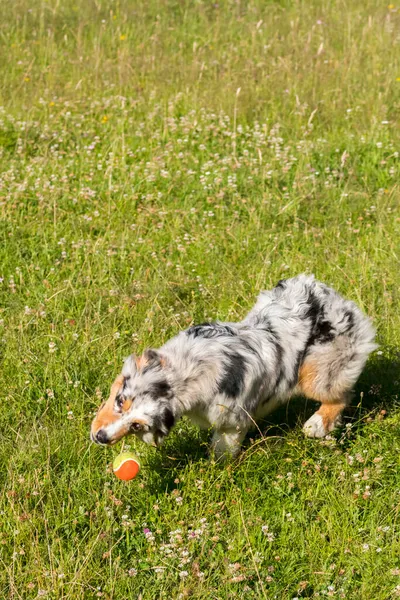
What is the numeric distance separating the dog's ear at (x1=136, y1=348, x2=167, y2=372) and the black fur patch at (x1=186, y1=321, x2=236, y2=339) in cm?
32

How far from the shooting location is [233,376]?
15.0ft

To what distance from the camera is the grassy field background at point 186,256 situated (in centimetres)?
428

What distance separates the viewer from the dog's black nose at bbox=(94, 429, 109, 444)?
430 cm

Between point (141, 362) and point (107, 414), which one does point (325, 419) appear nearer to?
point (141, 362)

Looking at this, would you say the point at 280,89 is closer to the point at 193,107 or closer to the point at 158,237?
the point at 193,107

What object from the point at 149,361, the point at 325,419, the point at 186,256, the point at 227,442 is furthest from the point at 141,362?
the point at 186,256

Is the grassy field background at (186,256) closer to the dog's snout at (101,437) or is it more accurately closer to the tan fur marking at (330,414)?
the tan fur marking at (330,414)

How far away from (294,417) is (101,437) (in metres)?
1.52

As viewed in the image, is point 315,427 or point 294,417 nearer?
point 315,427

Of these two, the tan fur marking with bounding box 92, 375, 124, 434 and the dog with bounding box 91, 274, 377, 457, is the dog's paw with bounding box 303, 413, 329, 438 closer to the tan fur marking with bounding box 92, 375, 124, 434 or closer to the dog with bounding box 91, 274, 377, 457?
the dog with bounding box 91, 274, 377, 457

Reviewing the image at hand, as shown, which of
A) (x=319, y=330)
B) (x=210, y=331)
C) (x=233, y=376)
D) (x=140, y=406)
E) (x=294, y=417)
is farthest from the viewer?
(x=294, y=417)

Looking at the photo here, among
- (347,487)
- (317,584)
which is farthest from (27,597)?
(347,487)

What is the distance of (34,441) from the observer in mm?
4836

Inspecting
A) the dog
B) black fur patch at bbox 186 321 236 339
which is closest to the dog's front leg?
the dog
